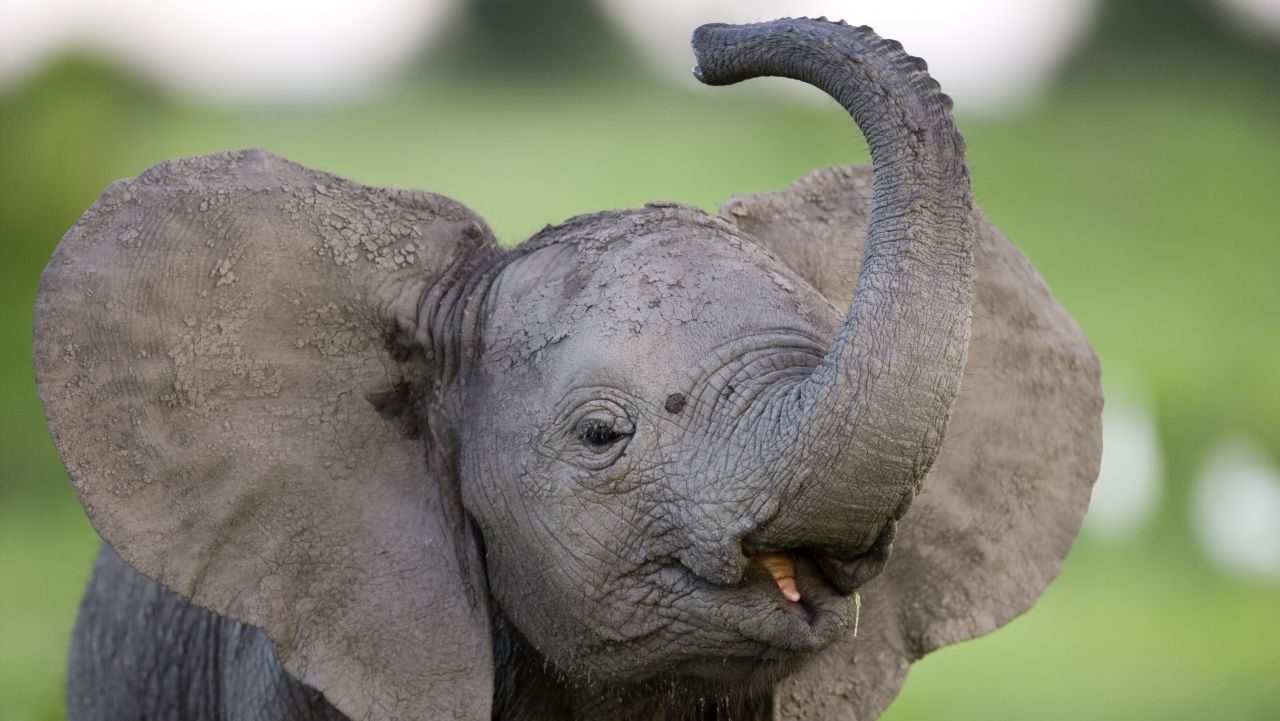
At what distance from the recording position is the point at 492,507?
12.4ft

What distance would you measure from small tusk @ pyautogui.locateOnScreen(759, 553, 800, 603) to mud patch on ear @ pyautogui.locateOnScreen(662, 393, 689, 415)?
304 millimetres

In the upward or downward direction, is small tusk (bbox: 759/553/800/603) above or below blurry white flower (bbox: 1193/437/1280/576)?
below

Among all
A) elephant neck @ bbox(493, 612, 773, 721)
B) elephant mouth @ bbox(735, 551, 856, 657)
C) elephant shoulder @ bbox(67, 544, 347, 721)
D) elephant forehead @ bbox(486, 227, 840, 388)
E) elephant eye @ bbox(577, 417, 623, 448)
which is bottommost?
elephant shoulder @ bbox(67, 544, 347, 721)

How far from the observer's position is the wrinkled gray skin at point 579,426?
10.7 feet

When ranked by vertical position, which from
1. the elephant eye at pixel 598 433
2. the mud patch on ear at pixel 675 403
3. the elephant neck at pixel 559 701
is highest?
the mud patch on ear at pixel 675 403

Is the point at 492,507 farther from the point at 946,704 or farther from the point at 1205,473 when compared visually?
the point at 1205,473

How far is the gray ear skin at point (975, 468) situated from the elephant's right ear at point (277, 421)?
0.78 meters

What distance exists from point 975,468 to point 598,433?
1.07 metres

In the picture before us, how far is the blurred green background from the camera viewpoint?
11.8 meters

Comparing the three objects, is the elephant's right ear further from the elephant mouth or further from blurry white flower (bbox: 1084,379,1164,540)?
blurry white flower (bbox: 1084,379,1164,540)

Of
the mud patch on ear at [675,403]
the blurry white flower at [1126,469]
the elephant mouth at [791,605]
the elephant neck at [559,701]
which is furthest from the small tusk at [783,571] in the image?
the blurry white flower at [1126,469]

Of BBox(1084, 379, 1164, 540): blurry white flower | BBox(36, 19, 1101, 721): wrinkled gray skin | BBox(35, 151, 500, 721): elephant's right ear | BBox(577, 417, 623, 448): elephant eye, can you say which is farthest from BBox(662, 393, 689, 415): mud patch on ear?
BBox(1084, 379, 1164, 540): blurry white flower

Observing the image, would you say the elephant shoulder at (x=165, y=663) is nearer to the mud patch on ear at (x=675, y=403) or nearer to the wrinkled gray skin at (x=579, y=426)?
the wrinkled gray skin at (x=579, y=426)

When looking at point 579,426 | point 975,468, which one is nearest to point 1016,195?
point 975,468
